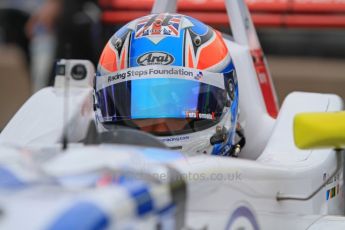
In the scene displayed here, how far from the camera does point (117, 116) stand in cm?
290

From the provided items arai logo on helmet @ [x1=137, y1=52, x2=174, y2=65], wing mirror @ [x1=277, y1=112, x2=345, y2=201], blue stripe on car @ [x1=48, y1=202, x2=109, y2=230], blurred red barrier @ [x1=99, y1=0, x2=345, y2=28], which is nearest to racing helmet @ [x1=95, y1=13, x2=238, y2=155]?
arai logo on helmet @ [x1=137, y1=52, x2=174, y2=65]

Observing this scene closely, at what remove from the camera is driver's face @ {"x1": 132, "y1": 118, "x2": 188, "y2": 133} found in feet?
9.29

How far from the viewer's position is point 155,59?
2.98m

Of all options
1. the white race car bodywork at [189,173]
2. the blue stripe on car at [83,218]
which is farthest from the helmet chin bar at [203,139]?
the blue stripe on car at [83,218]

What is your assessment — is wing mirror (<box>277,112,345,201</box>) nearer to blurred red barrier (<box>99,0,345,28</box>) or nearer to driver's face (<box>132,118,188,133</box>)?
driver's face (<box>132,118,188,133</box>)

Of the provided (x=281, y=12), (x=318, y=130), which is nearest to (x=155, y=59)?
(x=318, y=130)

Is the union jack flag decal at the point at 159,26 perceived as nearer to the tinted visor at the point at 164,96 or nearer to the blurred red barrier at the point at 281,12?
the tinted visor at the point at 164,96

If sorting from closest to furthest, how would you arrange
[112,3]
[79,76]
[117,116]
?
[117,116] < [79,76] < [112,3]

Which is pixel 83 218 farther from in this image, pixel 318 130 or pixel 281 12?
pixel 281 12

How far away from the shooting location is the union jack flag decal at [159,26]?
308 centimetres

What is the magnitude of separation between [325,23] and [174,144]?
2.04m

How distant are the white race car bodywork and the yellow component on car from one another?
7.4 inches

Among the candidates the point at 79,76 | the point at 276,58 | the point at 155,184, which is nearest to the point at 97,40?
the point at 276,58

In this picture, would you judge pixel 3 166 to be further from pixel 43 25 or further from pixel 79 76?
pixel 43 25
